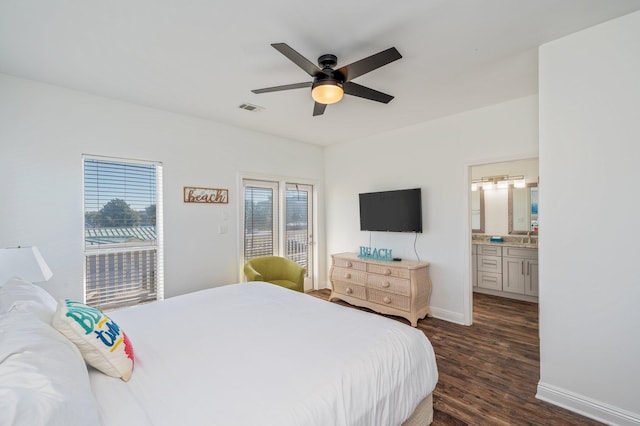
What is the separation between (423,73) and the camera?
8.54 ft

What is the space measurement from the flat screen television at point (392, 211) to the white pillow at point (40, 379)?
3.72 m

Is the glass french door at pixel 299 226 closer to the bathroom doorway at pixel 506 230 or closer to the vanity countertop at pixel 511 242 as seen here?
the bathroom doorway at pixel 506 230

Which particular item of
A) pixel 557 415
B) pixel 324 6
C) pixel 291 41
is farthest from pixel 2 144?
pixel 557 415

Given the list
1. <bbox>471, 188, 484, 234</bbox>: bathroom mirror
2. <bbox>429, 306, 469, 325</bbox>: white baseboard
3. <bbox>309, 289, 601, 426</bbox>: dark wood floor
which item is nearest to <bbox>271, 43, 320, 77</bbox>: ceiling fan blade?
<bbox>309, 289, 601, 426</bbox>: dark wood floor

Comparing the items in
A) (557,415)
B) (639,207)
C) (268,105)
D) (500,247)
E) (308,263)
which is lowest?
(557,415)

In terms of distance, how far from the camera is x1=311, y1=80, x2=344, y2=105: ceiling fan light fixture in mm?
2104

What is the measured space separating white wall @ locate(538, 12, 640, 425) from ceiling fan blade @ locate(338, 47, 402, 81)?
54.2 inches

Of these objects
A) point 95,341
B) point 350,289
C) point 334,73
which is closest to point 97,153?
point 95,341

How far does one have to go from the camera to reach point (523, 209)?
499cm

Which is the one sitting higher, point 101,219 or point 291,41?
point 291,41

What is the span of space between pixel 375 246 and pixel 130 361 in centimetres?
381

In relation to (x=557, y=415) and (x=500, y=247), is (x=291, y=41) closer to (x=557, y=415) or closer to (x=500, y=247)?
(x=557, y=415)

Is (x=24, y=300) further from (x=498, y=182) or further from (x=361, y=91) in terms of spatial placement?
(x=498, y=182)

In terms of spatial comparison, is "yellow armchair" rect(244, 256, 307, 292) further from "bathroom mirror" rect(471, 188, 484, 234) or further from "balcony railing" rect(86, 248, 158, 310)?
"bathroom mirror" rect(471, 188, 484, 234)
